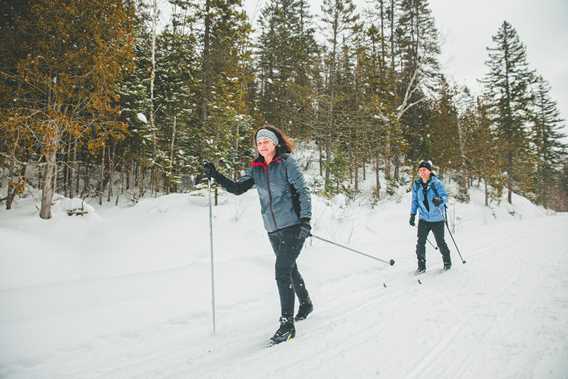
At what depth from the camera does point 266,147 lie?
10.4ft

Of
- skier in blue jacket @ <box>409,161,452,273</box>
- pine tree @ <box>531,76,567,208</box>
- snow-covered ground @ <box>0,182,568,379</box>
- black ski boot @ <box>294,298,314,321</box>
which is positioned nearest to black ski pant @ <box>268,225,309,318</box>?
snow-covered ground @ <box>0,182,568,379</box>

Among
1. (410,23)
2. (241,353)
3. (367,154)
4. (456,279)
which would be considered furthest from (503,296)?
(410,23)

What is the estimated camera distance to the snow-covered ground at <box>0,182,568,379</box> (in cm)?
244

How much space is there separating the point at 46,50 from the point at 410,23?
2582 centimetres

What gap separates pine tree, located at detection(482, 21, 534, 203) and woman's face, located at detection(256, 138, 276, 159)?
31672 millimetres

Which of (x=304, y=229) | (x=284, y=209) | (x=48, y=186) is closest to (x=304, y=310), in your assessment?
(x=304, y=229)

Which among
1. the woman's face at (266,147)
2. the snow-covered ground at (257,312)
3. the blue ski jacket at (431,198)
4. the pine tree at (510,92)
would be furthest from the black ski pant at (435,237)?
the pine tree at (510,92)

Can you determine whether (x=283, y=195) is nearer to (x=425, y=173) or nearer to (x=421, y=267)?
(x=421, y=267)

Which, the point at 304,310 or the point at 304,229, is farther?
the point at 304,310

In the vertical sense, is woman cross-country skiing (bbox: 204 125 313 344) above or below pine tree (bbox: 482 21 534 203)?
below

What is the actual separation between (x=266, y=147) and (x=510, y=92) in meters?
35.9

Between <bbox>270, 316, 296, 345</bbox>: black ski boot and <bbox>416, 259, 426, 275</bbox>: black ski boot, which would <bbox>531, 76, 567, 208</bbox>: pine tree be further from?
<bbox>270, 316, 296, 345</bbox>: black ski boot

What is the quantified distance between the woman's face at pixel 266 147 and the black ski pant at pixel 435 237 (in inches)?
158

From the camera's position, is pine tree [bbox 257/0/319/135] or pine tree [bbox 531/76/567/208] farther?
pine tree [bbox 531/76/567/208]
